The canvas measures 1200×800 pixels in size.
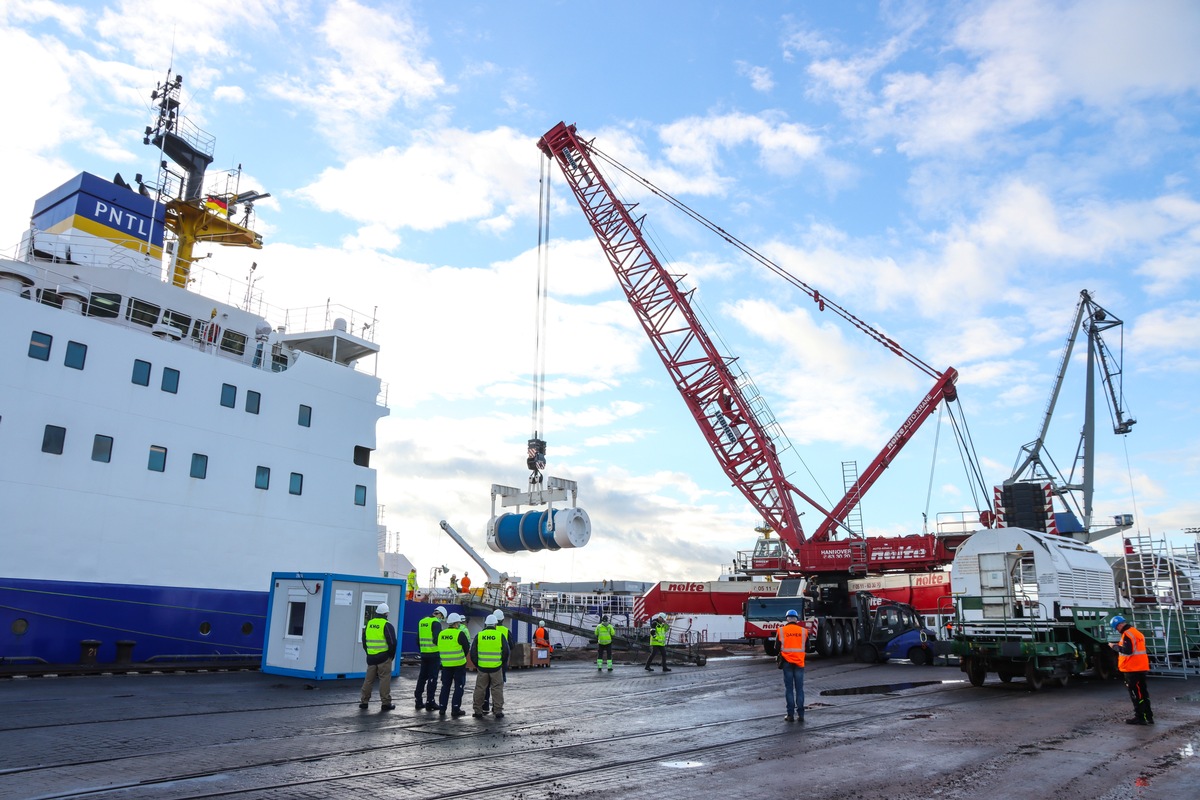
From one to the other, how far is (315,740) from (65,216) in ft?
61.4

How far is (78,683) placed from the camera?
14.0 meters

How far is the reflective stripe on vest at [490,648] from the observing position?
11.0 m

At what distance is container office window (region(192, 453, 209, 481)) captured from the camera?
18.6 m

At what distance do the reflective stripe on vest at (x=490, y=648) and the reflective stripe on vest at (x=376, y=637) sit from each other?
1538 millimetres

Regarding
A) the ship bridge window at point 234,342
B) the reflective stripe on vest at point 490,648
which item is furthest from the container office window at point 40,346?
the reflective stripe on vest at point 490,648

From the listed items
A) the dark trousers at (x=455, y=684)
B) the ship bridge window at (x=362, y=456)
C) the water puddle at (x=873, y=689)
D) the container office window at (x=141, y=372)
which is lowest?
the water puddle at (x=873, y=689)

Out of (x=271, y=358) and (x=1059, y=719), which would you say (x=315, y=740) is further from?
(x=271, y=358)

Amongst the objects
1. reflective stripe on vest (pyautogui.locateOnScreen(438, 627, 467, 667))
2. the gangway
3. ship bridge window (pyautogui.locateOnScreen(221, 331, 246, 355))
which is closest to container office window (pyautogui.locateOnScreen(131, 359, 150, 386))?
ship bridge window (pyautogui.locateOnScreen(221, 331, 246, 355))

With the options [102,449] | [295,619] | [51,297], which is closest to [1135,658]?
[295,619]

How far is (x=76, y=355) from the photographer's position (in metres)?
17.0

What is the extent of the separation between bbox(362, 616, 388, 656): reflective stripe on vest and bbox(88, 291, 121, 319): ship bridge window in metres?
12.6

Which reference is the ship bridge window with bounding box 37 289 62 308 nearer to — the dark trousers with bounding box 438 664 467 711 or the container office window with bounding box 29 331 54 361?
the container office window with bounding box 29 331 54 361

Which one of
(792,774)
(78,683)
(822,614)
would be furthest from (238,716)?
(822,614)

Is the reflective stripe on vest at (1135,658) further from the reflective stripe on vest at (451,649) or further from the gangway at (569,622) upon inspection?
the gangway at (569,622)
